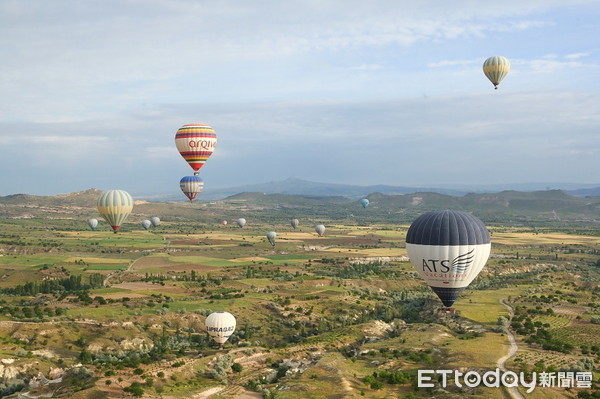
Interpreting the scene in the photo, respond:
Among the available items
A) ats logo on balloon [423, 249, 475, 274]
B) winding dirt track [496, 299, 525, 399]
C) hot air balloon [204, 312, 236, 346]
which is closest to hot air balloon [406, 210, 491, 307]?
ats logo on balloon [423, 249, 475, 274]

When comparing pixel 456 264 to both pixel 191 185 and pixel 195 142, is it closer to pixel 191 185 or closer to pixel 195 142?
pixel 195 142

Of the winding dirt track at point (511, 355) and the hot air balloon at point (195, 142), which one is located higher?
→ the hot air balloon at point (195, 142)

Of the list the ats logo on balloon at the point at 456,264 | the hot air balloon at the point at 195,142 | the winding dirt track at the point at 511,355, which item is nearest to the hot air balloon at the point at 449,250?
A: the ats logo on balloon at the point at 456,264

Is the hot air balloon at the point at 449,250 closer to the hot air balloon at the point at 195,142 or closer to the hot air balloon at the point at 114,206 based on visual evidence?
the hot air balloon at the point at 195,142

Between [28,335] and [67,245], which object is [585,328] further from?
[67,245]

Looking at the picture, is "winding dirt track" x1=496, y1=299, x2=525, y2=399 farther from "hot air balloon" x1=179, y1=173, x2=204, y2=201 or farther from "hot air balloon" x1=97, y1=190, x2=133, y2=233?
"hot air balloon" x1=97, y1=190, x2=133, y2=233

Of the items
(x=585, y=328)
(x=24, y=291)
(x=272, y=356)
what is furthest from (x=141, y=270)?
(x=585, y=328)
